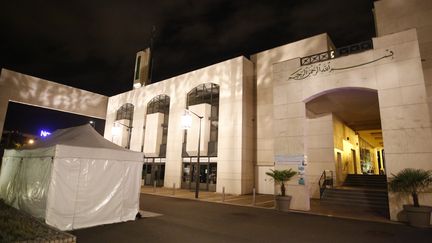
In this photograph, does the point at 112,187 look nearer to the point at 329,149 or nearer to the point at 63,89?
the point at 329,149

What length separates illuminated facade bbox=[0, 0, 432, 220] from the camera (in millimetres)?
10961

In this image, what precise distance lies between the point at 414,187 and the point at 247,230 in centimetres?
693

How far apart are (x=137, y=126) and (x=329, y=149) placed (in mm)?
21600

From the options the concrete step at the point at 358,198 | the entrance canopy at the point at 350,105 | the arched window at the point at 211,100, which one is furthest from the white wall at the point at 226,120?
the concrete step at the point at 358,198

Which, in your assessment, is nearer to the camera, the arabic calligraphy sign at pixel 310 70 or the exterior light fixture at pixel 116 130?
the arabic calligraphy sign at pixel 310 70

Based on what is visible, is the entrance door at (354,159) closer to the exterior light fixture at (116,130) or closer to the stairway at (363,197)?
the stairway at (363,197)

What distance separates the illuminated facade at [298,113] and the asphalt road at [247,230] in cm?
243

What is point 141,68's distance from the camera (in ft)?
118

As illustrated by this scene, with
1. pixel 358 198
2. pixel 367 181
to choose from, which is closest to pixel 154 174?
pixel 358 198

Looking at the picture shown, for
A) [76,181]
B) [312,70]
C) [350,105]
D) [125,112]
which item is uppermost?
[125,112]

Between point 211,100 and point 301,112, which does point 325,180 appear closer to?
point 301,112

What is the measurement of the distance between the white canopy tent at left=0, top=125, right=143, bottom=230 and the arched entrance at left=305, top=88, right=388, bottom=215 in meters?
9.85

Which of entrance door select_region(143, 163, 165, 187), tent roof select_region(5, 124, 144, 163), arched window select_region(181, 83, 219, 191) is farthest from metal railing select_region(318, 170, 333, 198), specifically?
entrance door select_region(143, 163, 165, 187)

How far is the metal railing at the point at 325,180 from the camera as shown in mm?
17033
